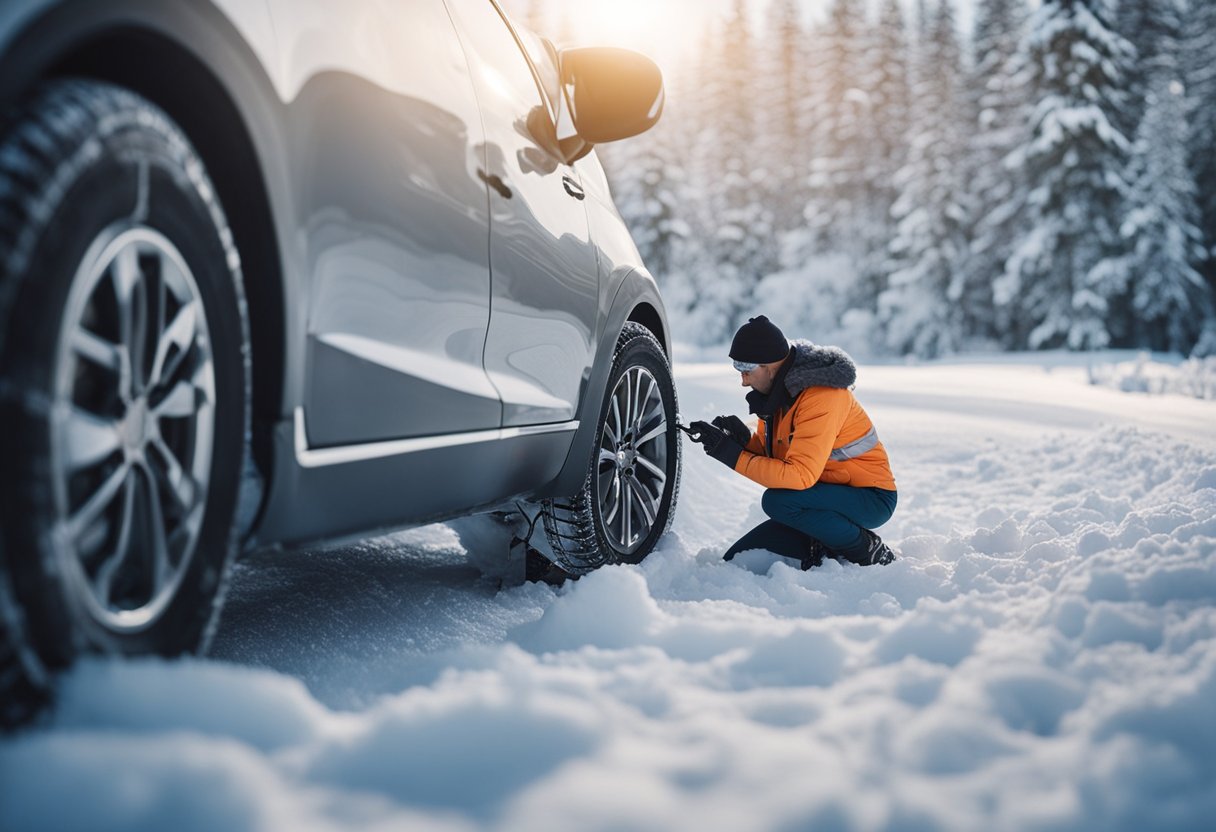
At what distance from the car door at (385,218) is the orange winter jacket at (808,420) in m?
1.93

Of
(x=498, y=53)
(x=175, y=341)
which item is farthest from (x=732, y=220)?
(x=175, y=341)

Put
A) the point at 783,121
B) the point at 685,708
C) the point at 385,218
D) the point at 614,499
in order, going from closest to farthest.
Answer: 1. the point at 685,708
2. the point at 385,218
3. the point at 614,499
4. the point at 783,121

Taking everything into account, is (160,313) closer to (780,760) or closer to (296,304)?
(296,304)

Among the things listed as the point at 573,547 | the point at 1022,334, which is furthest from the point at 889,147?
the point at 573,547

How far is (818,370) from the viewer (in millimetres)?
3920

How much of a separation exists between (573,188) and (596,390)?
0.67 m

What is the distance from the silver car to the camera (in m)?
1.12

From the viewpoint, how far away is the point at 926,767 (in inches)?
55.6

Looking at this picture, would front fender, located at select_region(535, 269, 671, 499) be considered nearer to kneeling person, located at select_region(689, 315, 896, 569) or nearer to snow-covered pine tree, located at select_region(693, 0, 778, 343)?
kneeling person, located at select_region(689, 315, 896, 569)

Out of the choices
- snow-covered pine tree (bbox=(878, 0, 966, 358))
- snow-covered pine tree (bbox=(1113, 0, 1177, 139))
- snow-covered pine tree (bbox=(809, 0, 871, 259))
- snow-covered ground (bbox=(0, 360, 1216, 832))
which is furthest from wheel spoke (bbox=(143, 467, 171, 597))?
snow-covered pine tree (bbox=(1113, 0, 1177, 139))

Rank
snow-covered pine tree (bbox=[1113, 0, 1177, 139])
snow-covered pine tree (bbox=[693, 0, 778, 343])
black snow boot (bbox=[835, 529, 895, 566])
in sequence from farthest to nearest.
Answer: snow-covered pine tree (bbox=[693, 0, 778, 343]), snow-covered pine tree (bbox=[1113, 0, 1177, 139]), black snow boot (bbox=[835, 529, 895, 566])

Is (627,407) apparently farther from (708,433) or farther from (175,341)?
(175,341)

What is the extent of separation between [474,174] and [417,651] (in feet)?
4.13

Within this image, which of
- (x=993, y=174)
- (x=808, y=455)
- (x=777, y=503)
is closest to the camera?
(x=808, y=455)
